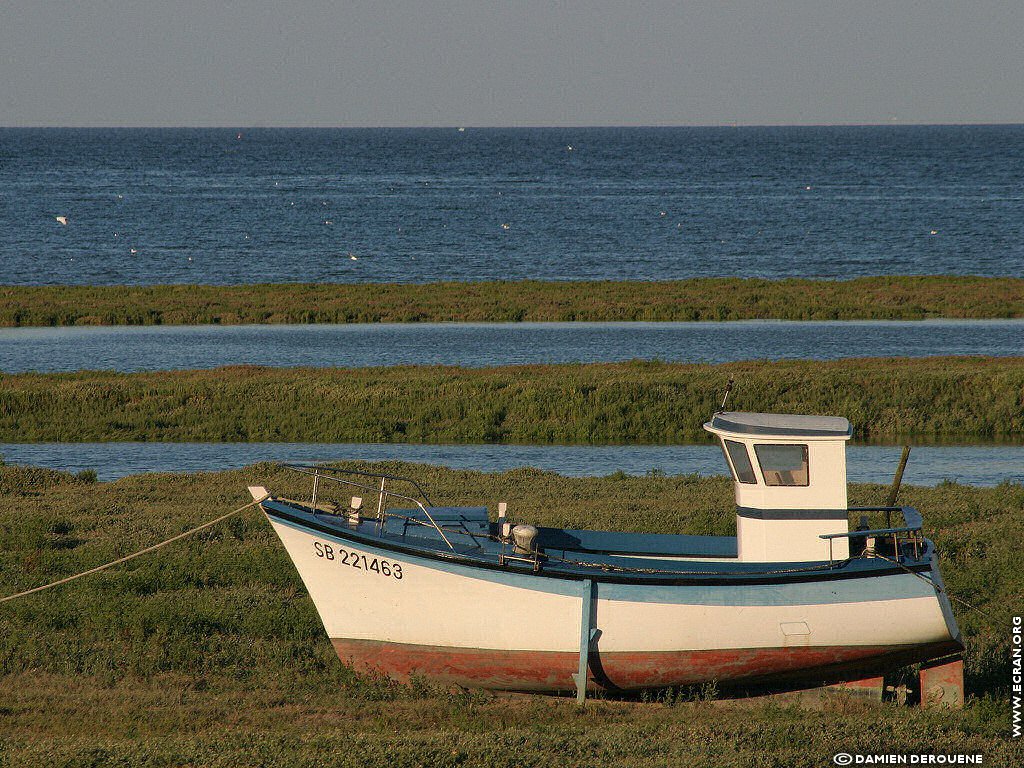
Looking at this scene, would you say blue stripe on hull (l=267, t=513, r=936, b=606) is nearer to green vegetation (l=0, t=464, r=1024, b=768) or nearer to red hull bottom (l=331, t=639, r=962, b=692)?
red hull bottom (l=331, t=639, r=962, b=692)

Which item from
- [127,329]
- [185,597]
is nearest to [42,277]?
[127,329]

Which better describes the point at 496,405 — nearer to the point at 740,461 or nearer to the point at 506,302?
the point at 740,461

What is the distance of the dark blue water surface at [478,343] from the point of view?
39.8 m

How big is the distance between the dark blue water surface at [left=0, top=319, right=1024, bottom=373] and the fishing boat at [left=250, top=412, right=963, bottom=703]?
2625 cm

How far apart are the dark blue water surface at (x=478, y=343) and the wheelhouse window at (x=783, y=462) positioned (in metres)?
26.2

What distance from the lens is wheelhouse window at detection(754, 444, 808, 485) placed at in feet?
41.2

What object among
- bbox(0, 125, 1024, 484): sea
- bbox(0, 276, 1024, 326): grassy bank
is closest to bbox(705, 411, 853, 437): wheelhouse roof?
bbox(0, 125, 1024, 484): sea

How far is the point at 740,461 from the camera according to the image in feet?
41.6

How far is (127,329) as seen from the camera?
47.1m

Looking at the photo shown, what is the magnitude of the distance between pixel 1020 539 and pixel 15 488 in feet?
57.1

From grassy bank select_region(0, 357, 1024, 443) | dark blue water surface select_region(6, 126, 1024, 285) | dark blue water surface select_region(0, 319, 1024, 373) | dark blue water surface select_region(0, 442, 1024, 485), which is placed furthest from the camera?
dark blue water surface select_region(6, 126, 1024, 285)

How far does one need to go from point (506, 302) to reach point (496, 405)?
22066 mm

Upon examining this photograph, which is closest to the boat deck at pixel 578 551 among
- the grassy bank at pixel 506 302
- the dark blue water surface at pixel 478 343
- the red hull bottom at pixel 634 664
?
the red hull bottom at pixel 634 664

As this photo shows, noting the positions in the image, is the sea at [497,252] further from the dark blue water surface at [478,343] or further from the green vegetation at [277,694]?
the green vegetation at [277,694]
